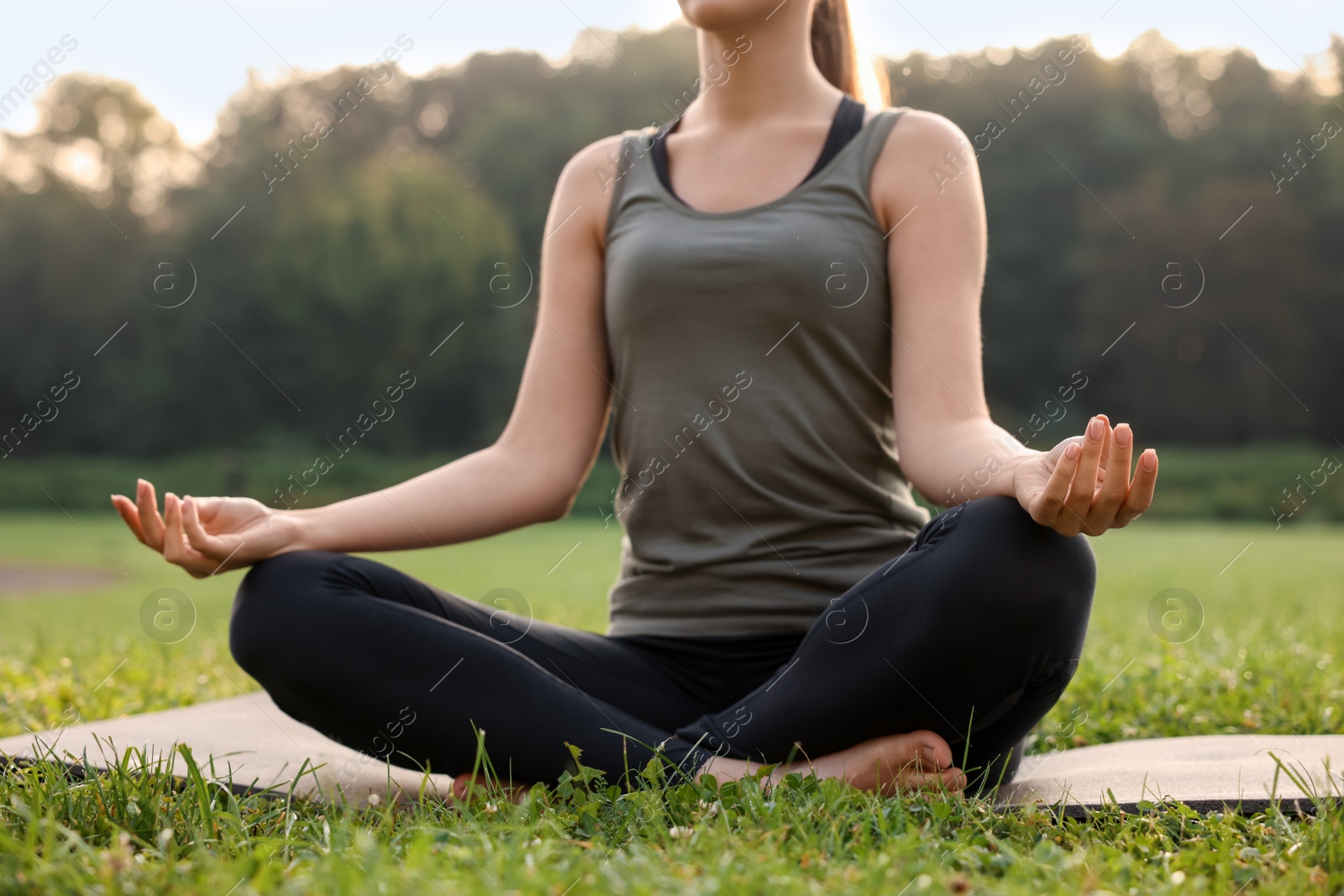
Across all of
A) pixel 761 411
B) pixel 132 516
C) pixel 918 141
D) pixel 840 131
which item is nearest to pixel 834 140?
pixel 840 131

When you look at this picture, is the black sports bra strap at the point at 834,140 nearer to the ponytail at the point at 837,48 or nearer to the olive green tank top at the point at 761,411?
the olive green tank top at the point at 761,411

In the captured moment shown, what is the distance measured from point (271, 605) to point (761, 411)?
3.02ft

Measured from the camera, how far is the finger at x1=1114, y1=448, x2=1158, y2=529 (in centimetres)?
142

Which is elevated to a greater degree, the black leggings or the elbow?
the elbow

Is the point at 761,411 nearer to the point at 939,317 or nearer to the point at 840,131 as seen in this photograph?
the point at 939,317

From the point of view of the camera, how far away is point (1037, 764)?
2.22m

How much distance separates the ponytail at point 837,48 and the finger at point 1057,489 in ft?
4.41

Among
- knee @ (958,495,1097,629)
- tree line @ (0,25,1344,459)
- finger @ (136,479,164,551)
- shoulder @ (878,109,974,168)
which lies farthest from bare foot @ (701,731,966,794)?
tree line @ (0,25,1344,459)

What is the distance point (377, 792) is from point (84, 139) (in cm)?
2839

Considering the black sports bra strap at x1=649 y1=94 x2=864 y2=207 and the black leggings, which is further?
the black sports bra strap at x1=649 y1=94 x2=864 y2=207

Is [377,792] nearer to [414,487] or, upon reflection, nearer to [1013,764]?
[414,487]

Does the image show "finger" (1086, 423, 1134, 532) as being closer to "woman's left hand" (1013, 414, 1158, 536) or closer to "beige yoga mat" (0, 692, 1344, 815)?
"woman's left hand" (1013, 414, 1158, 536)

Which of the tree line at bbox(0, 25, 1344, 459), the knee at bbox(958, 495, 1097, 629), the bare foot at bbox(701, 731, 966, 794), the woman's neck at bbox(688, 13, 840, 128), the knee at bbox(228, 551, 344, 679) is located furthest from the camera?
the tree line at bbox(0, 25, 1344, 459)

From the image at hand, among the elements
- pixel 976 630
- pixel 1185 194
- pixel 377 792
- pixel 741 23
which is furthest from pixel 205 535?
pixel 1185 194
